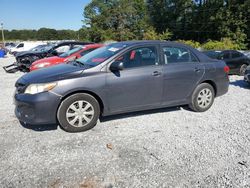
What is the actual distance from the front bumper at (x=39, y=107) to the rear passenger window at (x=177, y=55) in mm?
2317

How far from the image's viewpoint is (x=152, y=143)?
3.89 metres

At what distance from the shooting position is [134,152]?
3.59 metres

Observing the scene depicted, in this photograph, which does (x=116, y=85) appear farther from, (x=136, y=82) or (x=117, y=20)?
(x=117, y=20)

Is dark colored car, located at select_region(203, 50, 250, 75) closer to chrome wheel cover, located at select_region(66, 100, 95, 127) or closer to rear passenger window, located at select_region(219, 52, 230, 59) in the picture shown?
rear passenger window, located at select_region(219, 52, 230, 59)

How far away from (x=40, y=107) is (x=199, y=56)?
138 inches

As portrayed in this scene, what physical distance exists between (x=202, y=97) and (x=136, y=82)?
178 centimetres

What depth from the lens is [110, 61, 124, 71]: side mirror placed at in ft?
14.0

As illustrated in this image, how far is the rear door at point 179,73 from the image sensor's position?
4883mm

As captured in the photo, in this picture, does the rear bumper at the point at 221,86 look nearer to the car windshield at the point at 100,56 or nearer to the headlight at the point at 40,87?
the car windshield at the point at 100,56

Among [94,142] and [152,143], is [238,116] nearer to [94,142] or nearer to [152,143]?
[152,143]

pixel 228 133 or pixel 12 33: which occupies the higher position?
pixel 12 33

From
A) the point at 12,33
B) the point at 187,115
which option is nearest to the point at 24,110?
the point at 187,115

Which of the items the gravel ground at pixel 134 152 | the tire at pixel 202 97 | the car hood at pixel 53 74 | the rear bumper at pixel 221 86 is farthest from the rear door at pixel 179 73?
the car hood at pixel 53 74

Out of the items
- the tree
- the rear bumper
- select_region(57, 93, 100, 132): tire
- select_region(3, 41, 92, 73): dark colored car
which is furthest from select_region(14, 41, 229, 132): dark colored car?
the tree
